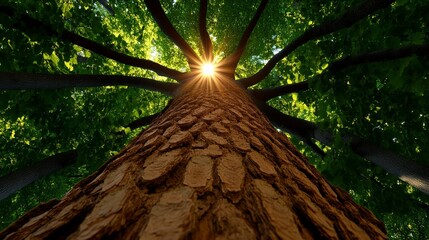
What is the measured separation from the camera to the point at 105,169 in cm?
112

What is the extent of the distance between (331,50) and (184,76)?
2.48 metres

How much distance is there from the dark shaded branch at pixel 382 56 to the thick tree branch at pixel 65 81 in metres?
2.56

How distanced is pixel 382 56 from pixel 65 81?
3558 millimetres

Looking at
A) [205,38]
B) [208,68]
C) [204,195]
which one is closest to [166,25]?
[205,38]

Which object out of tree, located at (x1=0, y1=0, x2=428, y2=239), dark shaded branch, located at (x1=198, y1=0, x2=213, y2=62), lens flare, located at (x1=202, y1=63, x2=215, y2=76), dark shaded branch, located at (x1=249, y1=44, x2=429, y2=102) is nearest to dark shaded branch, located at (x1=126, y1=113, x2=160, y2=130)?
lens flare, located at (x1=202, y1=63, x2=215, y2=76)

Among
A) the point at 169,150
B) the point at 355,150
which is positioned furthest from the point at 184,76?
the point at 169,150

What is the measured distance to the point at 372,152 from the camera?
3211 mm

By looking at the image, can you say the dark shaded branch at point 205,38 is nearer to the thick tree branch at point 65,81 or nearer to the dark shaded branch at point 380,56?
the thick tree branch at point 65,81

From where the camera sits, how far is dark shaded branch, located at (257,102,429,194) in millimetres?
2598

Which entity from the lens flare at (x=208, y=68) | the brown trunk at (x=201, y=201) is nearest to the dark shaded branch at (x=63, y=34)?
the lens flare at (x=208, y=68)

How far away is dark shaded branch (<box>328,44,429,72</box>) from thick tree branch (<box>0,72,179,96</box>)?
2.56 m

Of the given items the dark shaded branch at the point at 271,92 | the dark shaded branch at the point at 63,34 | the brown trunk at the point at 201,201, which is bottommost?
the dark shaded branch at the point at 271,92

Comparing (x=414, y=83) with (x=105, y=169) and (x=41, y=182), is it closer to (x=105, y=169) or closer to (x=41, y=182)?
(x=105, y=169)

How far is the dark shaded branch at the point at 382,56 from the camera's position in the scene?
2.54 meters
